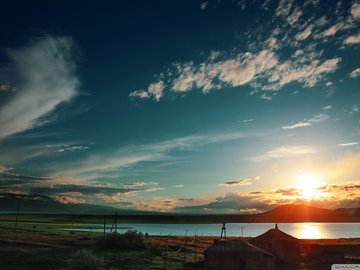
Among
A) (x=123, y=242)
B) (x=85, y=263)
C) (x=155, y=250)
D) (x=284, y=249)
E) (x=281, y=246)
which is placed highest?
(x=281, y=246)

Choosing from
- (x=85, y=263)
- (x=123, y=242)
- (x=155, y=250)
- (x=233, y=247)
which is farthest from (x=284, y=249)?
(x=85, y=263)

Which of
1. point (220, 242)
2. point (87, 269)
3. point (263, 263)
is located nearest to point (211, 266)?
point (220, 242)

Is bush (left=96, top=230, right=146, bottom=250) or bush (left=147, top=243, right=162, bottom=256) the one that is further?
bush (left=96, top=230, right=146, bottom=250)

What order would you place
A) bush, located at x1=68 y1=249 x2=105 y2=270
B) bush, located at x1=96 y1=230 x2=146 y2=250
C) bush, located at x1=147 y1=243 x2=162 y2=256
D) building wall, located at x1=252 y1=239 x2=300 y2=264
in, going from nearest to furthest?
1. bush, located at x1=68 y1=249 x2=105 y2=270
2. bush, located at x1=147 y1=243 x2=162 y2=256
3. building wall, located at x1=252 y1=239 x2=300 y2=264
4. bush, located at x1=96 y1=230 x2=146 y2=250

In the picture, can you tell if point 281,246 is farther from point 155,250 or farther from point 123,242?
point 123,242

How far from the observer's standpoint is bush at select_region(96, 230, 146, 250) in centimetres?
5666

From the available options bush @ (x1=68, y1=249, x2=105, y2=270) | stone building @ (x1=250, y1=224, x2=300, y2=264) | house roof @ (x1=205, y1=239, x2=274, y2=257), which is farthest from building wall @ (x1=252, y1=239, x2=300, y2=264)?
bush @ (x1=68, y1=249, x2=105, y2=270)

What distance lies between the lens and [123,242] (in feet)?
187

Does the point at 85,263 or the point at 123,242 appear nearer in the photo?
the point at 85,263

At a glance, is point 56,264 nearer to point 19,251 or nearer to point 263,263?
point 19,251

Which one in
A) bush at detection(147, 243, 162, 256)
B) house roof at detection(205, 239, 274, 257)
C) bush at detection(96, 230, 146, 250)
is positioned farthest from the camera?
bush at detection(96, 230, 146, 250)

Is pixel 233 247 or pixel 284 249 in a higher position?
pixel 233 247

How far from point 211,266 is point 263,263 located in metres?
6.32

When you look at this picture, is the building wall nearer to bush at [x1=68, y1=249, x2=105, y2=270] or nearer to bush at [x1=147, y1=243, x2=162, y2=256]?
bush at [x1=147, y1=243, x2=162, y2=256]
